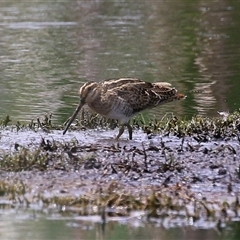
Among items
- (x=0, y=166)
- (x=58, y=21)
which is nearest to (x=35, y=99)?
(x=0, y=166)

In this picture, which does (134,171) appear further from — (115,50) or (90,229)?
(115,50)

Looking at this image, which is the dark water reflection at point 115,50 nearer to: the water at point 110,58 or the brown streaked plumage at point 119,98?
the water at point 110,58

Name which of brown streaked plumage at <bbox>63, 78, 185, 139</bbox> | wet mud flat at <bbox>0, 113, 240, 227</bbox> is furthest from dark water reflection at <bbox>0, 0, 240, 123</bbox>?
wet mud flat at <bbox>0, 113, 240, 227</bbox>

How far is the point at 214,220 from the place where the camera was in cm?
688

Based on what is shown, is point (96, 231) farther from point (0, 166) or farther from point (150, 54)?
point (150, 54)

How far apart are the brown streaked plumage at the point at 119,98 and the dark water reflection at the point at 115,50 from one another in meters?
1.49

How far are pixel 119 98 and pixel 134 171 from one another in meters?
Result: 1.89

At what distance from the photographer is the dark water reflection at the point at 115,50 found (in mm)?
12891

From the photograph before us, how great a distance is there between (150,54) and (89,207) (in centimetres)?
1054

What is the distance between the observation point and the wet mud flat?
710 centimetres

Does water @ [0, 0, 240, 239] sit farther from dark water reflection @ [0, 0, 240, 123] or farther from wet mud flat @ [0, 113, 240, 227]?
wet mud flat @ [0, 113, 240, 227]

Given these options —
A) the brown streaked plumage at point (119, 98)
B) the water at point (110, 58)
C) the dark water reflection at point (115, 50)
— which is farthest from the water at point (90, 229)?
the dark water reflection at point (115, 50)

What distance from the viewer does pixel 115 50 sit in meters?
17.9

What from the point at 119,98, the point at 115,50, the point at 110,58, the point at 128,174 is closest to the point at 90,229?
the point at 128,174
